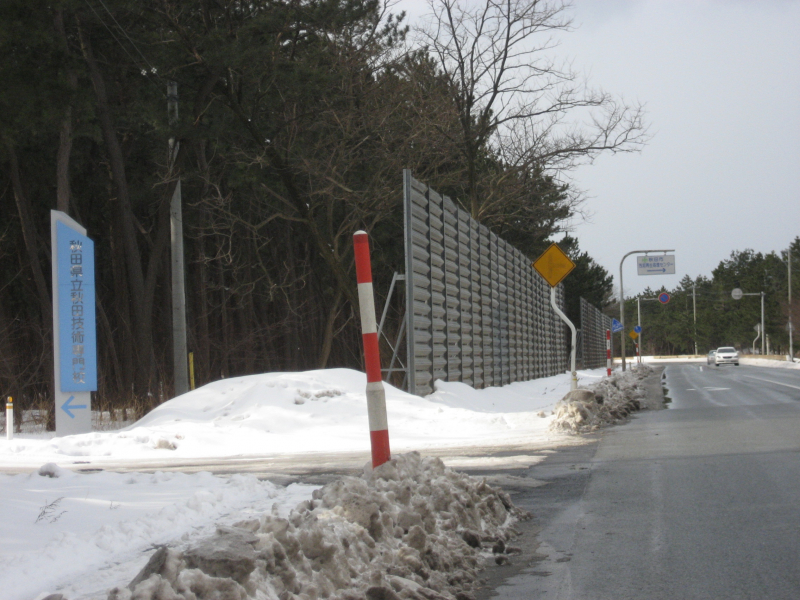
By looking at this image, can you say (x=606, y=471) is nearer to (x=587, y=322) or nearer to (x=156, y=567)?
(x=156, y=567)

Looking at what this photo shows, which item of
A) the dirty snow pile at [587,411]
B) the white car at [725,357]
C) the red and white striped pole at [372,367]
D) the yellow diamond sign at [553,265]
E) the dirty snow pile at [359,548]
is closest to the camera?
the dirty snow pile at [359,548]

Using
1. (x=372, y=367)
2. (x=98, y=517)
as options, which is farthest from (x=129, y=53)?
(x=372, y=367)

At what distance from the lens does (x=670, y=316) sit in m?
157

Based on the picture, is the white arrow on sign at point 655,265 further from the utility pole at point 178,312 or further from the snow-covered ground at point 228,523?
the snow-covered ground at point 228,523

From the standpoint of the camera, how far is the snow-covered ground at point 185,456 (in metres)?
4.27

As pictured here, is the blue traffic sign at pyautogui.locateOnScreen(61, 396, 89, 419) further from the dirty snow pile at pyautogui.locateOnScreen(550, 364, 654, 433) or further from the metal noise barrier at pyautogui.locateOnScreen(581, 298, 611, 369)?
the metal noise barrier at pyautogui.locateOnScreen(581, 298, 611, 369)

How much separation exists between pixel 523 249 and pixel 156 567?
3764cm

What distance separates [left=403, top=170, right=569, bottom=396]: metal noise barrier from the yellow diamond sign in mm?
2395

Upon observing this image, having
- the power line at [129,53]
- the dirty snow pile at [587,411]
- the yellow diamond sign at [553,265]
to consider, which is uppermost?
the power line at [129,53]

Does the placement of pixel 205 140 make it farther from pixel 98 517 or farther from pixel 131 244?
pixel 98 517

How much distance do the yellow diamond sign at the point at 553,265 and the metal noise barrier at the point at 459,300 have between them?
7.86 ft

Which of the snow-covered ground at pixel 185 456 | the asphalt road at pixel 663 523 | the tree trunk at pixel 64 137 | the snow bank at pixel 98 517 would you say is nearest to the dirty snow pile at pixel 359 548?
the asphalt road at pixel 663 523

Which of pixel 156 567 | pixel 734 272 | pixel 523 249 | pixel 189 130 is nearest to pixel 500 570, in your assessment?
pixel 156 567

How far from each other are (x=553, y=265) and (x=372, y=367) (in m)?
10.9
